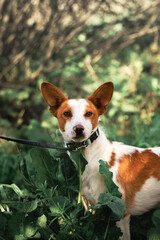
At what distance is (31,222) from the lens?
1864 mm

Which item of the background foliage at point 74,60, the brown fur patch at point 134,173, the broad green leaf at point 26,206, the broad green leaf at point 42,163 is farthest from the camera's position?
the background foliage at point 74,60

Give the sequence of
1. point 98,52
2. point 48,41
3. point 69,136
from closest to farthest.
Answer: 1. point 69,136
2. point 48,41
3. point 98,52

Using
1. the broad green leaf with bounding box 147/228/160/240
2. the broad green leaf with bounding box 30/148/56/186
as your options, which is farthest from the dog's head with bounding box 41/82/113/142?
the broad green leaf with bounding box 147/228/160/240

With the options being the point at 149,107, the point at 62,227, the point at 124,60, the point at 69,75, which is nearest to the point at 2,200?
the point at 62,227

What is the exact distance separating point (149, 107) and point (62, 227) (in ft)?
12.7

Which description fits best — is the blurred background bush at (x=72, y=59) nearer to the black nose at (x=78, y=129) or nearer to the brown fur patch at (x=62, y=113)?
the brown fur patch at (x=62, y=113)

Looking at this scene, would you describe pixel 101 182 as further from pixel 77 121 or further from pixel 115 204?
pixel 77 121

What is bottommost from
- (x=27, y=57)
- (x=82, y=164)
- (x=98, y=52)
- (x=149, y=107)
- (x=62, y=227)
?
(x=149, y=107)

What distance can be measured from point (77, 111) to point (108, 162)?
1.31 feet

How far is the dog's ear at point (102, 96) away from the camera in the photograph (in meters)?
1.93

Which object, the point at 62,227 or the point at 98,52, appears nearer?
the point at 62,227

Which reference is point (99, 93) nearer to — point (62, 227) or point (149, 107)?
Result: point (62, 227)

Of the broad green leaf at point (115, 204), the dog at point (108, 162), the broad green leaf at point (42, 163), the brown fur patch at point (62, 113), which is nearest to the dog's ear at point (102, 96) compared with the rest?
the dog at point (108, 162)

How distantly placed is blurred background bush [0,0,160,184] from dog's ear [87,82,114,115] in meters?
2.36
